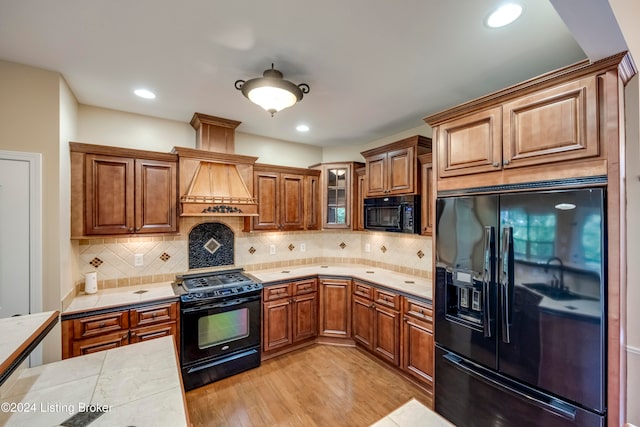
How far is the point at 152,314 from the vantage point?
2.58 m

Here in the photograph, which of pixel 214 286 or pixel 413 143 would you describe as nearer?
pixel 214 286

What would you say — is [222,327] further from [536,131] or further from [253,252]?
[536,131]

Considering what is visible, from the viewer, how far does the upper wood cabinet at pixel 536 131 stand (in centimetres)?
149

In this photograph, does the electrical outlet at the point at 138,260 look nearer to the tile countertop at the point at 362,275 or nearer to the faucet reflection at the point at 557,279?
the tile countertop at the point at 362,275

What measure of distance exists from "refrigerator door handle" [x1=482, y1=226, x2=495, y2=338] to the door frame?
10.9 ft

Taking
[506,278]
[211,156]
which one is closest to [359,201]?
[211,156]

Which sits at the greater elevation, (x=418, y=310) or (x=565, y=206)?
(x=565, y=206)

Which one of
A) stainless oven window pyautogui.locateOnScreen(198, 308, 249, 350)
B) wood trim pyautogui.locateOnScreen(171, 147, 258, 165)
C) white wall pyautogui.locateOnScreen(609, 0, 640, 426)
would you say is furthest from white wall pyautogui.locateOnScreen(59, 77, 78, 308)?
white wall pyautogui.locateOnScreen(609, 0, 640, 426)

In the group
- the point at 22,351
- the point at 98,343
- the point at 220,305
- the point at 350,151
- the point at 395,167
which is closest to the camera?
the point at 22,351

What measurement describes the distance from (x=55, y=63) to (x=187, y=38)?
3.90 feet

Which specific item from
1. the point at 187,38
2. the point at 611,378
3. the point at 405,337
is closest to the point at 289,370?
the point at 405,337

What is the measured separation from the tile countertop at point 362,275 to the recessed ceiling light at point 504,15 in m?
2.18

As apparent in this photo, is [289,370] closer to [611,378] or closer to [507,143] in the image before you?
[611,378]

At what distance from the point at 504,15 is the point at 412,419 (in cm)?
212
